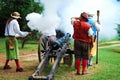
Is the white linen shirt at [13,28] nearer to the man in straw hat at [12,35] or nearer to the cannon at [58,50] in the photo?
the man in straw hat at [12,35]

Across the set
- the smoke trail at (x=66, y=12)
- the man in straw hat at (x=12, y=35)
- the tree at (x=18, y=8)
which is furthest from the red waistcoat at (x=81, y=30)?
→ the tree at (x=18, y=8)

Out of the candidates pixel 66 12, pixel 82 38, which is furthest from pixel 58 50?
pixel 66 12

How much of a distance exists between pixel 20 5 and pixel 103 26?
14.2 metres

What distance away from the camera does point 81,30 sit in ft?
40.7

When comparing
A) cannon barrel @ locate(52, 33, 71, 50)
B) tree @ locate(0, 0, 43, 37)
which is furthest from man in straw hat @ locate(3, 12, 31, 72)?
tree @ locate(0, 0, 43, 37)

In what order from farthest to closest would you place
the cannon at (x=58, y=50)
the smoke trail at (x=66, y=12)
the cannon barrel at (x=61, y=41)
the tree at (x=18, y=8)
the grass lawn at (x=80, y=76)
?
the tree at (x=18, y=8) < the smoke trail at (x=66, y=12) < the cannon barrel at (x=61, y=41) < the cannon at (x=58, y=50) < the grass lawn at (x=80, y=76)

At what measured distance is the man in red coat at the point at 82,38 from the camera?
40.5 ft

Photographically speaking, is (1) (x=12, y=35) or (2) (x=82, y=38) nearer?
(2) (x=82, y=38)

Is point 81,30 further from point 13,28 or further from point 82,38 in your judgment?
point 13,28

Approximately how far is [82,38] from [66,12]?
2524 millimetres

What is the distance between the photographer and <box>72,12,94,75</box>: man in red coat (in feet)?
40.5

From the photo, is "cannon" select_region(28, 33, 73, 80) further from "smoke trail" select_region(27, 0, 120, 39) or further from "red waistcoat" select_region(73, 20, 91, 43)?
"red waistcoat" select_region(73, 20, 91, 43)

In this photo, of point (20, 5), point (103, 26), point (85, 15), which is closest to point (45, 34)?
point (85, 15)

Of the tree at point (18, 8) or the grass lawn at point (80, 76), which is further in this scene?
the tree at point (18, 8)
